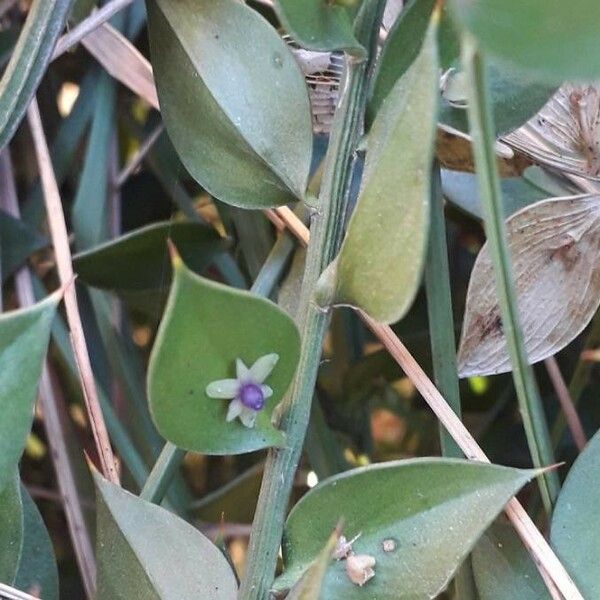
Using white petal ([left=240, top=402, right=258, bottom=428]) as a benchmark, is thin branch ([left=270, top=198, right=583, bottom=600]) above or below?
below

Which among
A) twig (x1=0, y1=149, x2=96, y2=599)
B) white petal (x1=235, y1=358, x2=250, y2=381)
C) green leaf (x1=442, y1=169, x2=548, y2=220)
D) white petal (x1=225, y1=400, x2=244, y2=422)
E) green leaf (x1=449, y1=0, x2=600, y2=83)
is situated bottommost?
twig (x1=0, y1=149, x2=96, y2=599)

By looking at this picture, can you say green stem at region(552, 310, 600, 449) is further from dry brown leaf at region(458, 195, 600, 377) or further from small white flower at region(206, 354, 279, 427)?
small white flower at region(206, 354, 279, 427)

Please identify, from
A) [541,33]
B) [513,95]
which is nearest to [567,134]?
[513,95]

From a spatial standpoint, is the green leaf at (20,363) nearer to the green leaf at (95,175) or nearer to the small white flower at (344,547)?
the small white flower at (344,547)

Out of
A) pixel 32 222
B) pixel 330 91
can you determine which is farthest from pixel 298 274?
Result: pixel 32 222

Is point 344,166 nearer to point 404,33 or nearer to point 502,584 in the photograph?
point 404,33

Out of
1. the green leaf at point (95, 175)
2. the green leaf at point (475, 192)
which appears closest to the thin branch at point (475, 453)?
the green leaf at point (475, 192)

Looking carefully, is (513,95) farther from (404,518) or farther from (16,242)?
(16,242)

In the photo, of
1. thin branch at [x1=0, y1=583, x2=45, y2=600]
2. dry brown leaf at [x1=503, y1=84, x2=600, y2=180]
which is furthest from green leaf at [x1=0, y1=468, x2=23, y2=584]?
dry brown leaf at [x1=503, y1=84, x2=600, y2=180]
